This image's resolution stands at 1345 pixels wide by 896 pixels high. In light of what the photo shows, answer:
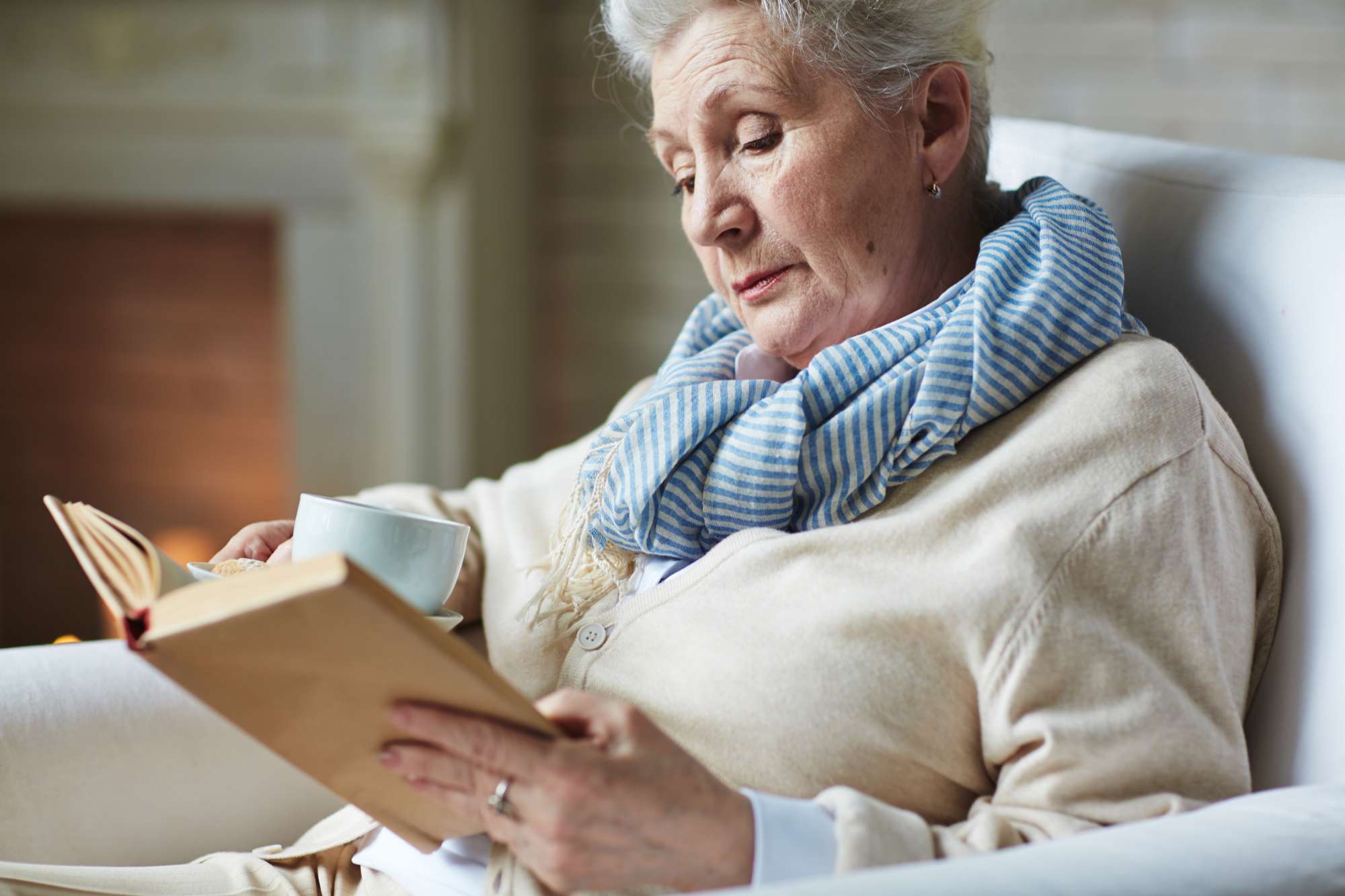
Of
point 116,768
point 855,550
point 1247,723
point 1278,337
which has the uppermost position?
point 1278,337

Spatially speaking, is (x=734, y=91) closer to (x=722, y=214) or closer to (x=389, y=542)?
(x=722, y=214)

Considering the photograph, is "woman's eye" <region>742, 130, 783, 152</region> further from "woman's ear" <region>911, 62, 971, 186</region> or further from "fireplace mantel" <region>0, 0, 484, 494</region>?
"fireplace mantel" <region>0, 0, 484, 494</region>

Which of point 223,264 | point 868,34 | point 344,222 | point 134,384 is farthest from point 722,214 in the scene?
point 134,384

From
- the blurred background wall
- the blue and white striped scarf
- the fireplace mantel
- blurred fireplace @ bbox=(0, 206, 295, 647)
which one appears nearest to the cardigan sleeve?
the blue and white striped scarf

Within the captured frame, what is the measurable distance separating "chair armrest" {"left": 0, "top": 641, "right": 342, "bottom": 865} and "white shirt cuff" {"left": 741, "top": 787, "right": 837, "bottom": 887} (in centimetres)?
53

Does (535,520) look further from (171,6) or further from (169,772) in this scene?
(171,6)

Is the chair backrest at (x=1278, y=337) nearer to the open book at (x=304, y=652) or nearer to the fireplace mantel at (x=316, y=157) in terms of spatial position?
the open book at (x=304, y=652)

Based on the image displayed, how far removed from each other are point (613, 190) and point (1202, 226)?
1895 millimetres

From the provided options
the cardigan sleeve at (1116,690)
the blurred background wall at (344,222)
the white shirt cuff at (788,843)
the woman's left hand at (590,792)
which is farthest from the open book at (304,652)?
the blurred background wall at (344,222)

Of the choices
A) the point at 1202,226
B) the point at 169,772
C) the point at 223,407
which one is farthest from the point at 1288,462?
the point at 223,407

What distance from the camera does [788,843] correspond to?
0.70 metres

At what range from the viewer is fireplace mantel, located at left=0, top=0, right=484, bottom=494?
249cm

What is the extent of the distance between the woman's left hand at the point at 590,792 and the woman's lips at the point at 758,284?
0.43 metres

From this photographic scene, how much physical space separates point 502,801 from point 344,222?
7.11ft
